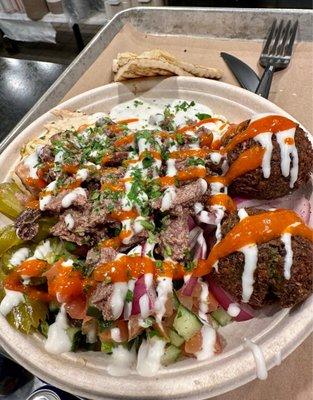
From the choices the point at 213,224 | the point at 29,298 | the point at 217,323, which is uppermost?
the point at 213,224

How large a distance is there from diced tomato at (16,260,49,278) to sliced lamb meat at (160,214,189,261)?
50 centimetres

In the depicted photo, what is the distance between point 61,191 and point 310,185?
111 centimetres

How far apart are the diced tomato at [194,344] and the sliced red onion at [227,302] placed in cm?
15

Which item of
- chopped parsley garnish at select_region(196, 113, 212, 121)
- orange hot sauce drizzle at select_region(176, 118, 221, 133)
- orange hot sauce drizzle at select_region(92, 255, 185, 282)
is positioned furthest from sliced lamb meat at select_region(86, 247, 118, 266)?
chopped parsley garnish at select_region(196, 113, 212, 121)

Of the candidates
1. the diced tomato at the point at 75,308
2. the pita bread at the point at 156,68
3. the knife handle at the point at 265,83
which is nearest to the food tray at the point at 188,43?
the knife handle at the point at 265,83

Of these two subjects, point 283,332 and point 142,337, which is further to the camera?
point 142,337

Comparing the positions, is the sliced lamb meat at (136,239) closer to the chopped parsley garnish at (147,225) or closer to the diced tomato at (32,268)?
the chopped parsley garnish at (147,225)

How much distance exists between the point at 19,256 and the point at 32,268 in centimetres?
15

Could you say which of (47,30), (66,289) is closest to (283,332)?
(66,289)

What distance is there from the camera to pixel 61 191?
1799mm

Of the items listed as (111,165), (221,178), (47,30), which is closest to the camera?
(221,178)

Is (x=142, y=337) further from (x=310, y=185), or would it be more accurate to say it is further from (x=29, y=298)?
(x=310, y=185)

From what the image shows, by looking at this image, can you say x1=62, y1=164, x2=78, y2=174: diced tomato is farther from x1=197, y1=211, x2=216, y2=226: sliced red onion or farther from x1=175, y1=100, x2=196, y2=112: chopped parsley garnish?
x1=175, y1=100, x2=196, y2=112: chopped parsley garnish

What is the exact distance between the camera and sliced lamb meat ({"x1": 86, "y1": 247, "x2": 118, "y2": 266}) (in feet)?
4.97
